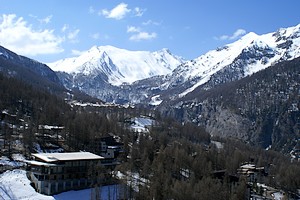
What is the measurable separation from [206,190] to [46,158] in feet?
86.9

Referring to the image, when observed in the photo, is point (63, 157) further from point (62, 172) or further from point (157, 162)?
point (157, 162)

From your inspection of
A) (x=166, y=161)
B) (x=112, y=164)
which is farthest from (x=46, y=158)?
(x=166, y=161)

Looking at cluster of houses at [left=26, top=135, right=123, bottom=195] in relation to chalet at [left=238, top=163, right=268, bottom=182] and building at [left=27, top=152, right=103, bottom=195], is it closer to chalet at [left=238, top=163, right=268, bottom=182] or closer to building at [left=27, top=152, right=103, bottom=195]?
building at [left=27, top=152, right=103, bottom=195]

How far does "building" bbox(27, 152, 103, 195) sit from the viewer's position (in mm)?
73562

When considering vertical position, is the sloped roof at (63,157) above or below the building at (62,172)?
above

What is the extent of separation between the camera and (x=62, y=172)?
76.4 metres

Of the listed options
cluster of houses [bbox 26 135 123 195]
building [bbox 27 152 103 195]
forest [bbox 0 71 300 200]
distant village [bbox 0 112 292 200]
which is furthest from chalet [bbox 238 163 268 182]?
building [bbox 27 152 103 195]

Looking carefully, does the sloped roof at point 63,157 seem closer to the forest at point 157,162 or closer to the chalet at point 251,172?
the forest at point 157,162

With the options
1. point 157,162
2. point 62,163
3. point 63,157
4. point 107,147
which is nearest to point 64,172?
point 62,163

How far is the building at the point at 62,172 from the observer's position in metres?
73.6

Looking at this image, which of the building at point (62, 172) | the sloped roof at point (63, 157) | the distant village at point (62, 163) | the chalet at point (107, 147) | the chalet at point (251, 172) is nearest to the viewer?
the building at point (62, 172)

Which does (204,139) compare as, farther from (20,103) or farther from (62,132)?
(62,132)

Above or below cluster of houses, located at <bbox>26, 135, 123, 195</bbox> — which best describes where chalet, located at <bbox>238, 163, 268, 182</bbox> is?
below

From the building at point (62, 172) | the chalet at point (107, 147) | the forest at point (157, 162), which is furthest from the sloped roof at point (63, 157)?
the chalet at point (107, 147)
